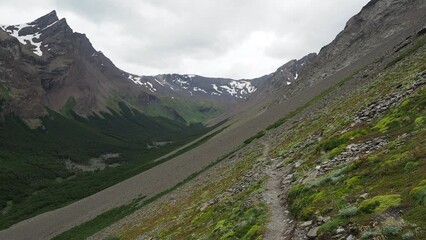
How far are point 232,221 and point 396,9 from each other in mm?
142742

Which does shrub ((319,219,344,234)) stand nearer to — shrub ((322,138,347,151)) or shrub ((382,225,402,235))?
shrub ((382,225,402,235))

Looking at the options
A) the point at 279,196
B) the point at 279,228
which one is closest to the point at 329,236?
the point at 279,228

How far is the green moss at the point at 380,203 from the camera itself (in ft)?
47.1

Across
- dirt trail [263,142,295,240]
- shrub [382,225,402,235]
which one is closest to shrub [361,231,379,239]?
shrub [382,225,402,235]

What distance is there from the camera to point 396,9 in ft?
461

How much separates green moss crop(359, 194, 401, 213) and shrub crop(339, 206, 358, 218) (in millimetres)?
270

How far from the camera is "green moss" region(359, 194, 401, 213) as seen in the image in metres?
14.3

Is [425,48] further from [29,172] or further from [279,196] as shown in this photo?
[29,172]

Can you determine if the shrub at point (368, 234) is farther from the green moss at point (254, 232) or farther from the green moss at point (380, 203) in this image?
the green moss at point (254, 232)

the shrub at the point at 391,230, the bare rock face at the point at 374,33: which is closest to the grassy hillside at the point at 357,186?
the shrub at the point at 391,230

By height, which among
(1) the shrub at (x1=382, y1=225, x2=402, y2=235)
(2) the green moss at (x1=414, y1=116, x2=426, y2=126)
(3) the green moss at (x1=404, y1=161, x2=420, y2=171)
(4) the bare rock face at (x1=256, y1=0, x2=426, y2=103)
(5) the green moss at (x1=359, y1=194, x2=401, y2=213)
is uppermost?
(4) the bare rock face at (x1=256, y1=0, x2=426, y2=103)

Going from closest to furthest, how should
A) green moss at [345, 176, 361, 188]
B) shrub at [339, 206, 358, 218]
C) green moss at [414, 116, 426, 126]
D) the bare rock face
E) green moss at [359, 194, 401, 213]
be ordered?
green moss at [359, 194, 401, 213], shrub at [339, 206, 358, 218], green moss at [345, 176, 361, 188], green moss at [414, 116, 426, 126], the bare rock face

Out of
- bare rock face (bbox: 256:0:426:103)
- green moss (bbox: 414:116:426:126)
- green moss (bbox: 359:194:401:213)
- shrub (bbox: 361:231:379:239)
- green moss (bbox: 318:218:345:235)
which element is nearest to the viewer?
shrub (bbox: 361:231:379:239)

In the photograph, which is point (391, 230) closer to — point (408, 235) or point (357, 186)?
point (408, 235)
